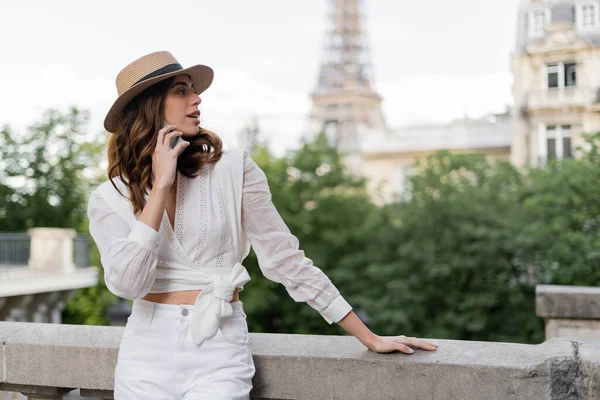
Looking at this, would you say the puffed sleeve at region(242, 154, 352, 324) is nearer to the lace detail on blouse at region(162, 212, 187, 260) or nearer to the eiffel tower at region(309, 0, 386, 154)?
the lace detail on blouse at region(162, 212, 187, 260)

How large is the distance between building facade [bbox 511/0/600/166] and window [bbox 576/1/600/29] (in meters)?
0.03

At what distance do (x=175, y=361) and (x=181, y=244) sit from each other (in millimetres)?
305

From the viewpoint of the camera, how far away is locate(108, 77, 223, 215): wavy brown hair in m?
2.13

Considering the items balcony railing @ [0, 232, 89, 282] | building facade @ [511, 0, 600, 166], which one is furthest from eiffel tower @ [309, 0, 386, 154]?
balcony railing @ [0, 232, 89, 282]

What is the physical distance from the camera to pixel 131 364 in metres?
2.03

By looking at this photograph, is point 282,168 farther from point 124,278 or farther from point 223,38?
point 223,38

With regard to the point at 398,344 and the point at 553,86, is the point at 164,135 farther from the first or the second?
the point at 553,86

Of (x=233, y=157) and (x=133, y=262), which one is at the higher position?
(x=233, y=157)

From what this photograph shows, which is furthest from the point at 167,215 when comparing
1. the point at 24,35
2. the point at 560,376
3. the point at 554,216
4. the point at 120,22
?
the point at 120,22

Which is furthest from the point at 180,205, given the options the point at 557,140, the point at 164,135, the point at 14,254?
the point at 557,140

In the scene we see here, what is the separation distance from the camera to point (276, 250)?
2182 millimetres

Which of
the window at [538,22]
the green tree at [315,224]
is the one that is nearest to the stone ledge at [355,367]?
the green tree at [315,224]

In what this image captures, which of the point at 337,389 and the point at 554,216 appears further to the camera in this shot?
the point at 554,216

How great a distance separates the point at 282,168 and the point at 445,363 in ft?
69.4
